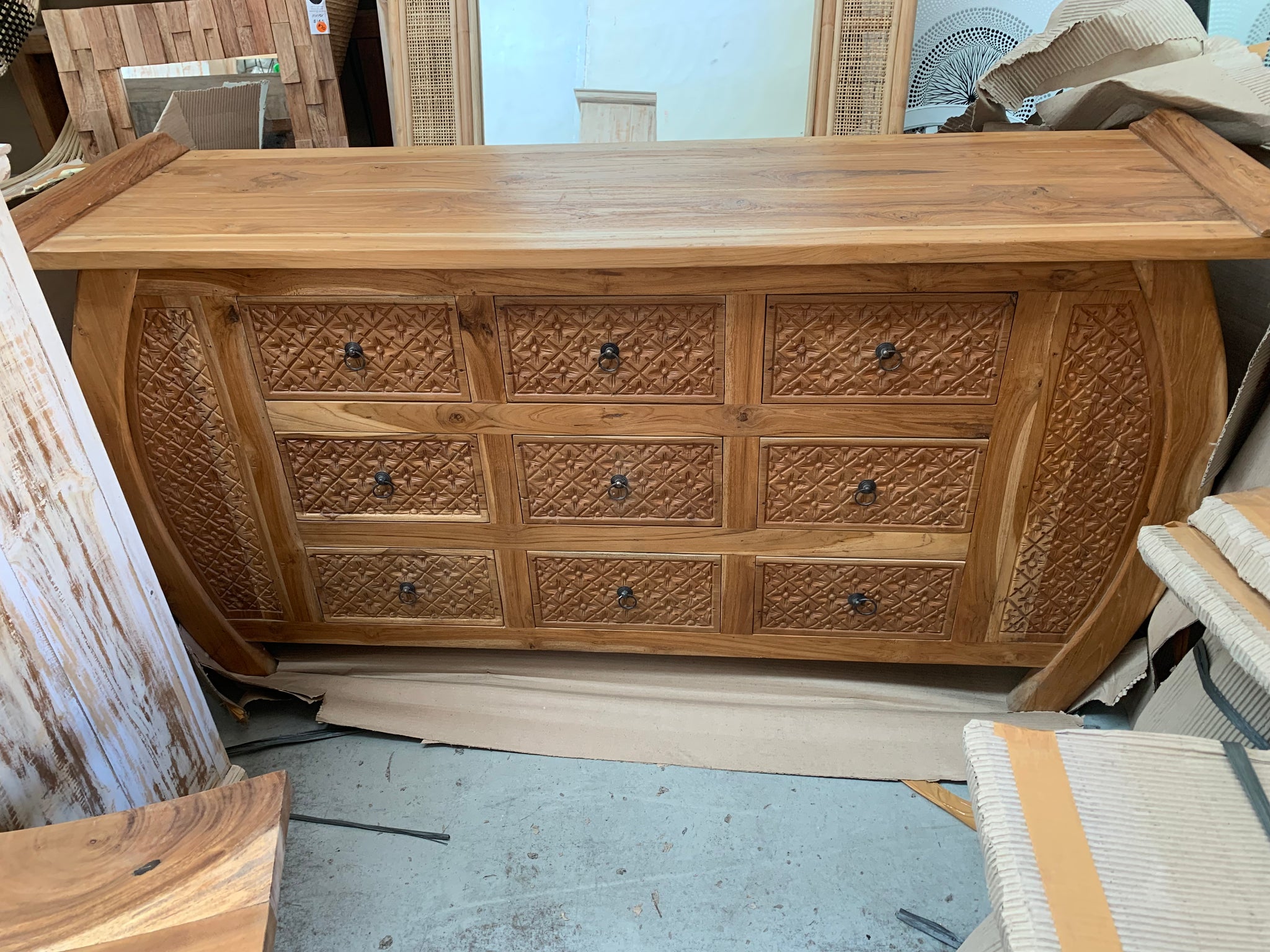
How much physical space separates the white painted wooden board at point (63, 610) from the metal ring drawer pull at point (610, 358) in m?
0.64

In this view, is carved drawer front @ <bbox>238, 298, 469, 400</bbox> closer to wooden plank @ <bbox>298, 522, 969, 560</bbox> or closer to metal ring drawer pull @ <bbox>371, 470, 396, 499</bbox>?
metal ring drawer pull @ <bbox>371, 470, 396, 499</bbox>

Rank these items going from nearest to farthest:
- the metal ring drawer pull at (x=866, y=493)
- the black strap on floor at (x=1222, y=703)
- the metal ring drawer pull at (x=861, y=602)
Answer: the black strap on floor at (x=1222, y=703) → the metal ring drawer pull at (x=866, y=493) → the metal ring drawer pull at (x=861, y=602)

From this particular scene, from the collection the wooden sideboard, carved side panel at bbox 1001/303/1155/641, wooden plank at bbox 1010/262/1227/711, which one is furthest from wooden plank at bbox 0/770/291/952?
wooden plank at bbox 1010/262/1227/711

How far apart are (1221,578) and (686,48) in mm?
1344

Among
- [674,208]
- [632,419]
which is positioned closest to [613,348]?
[632,419]

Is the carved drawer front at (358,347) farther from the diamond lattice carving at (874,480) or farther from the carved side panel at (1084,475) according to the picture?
the carved side panel at (1084,475)

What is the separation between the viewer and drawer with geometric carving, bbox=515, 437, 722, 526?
1295mm

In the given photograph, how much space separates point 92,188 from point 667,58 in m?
1.03

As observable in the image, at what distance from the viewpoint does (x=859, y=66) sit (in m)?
1.62

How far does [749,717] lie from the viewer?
1509 millimetres

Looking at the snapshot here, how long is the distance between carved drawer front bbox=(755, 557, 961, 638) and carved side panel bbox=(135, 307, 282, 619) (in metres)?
0.86

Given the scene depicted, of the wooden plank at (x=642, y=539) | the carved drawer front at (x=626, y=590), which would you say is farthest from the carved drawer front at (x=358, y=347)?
the carved drawer front at (x=626, y=590)

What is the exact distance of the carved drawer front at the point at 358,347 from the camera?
121 centimetres

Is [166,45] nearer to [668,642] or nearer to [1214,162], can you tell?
[668,642]
